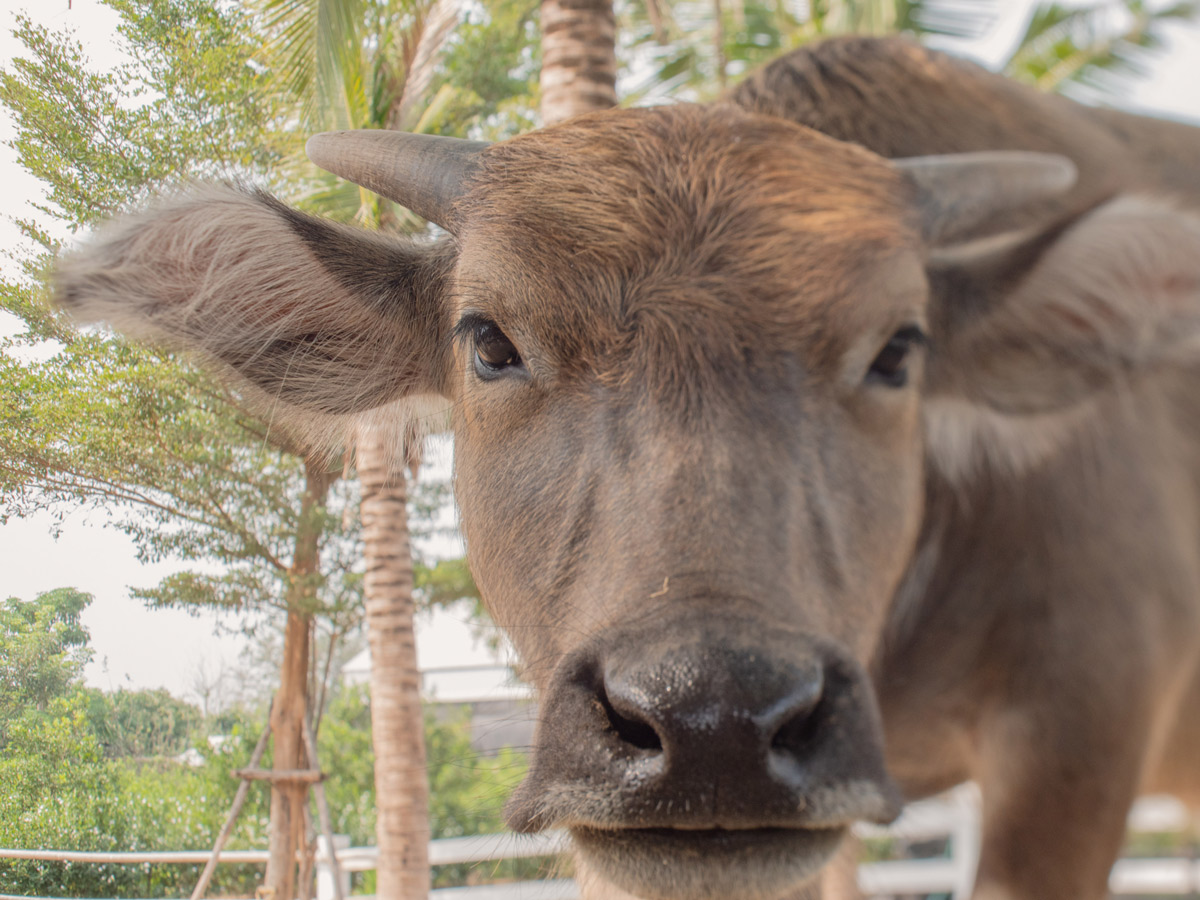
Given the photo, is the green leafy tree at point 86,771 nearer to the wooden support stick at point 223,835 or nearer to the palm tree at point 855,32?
the wooden support stick at point 223,835

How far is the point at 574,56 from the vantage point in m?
2.59

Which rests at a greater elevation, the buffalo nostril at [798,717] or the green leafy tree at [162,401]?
the green leafy tree at [162,401]

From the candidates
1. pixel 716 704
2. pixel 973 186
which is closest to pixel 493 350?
pixel 716 704

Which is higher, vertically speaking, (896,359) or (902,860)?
(896,359)

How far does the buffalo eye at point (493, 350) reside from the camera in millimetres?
1977

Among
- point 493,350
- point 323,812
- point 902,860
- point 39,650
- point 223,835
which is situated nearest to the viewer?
point 39,650

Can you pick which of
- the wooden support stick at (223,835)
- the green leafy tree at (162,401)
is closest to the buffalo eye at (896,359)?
the green leafy tree at (162,401)

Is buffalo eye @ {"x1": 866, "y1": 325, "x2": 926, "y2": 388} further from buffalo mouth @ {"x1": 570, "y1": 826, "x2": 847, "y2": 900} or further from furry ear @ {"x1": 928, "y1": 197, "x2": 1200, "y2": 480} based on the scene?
buffalo mouth @ {"x1": 570, "y1": 826, "x2": 847, "y2": 900}

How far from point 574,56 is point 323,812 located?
1.97m

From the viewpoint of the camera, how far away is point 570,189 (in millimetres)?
1964

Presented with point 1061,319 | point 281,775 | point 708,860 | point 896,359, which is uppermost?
point 1061,319

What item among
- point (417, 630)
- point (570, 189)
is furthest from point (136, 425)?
point (570, 189)

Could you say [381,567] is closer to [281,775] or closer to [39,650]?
[281,775]

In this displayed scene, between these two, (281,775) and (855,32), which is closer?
(281,775)
